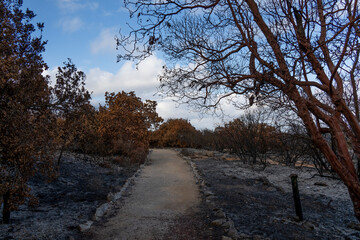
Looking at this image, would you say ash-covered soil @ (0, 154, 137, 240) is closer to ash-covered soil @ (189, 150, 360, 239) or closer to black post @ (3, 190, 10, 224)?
black post @ (3, 190, 10, 224)

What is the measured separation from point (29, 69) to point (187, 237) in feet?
15.6

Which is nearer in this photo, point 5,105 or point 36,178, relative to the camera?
point 5,105

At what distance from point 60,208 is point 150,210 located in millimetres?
2327

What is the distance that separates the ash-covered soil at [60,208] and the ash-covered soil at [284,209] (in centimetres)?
348

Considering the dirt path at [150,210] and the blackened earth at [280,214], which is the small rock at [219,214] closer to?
the blackened earth at [280,214]

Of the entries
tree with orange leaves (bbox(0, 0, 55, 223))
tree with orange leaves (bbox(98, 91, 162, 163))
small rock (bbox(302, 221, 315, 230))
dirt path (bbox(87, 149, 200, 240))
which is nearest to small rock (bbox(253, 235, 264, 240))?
small rock (bbox(302, 221, 315, 230))

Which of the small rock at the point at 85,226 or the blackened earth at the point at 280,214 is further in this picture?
the blackened earth at the point at 280,214

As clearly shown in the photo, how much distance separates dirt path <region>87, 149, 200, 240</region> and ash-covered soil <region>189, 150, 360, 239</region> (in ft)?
3.45

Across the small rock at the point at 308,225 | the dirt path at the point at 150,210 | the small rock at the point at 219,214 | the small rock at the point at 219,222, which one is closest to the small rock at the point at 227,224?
the small rock at the point at 219,222

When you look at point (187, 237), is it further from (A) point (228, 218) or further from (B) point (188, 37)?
(B) point (188, 37)

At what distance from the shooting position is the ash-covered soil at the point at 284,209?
202 inches

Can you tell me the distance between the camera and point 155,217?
231 inches

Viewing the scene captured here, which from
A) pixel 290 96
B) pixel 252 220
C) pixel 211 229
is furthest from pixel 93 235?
pixel 290 96

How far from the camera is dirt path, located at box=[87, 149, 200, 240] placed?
193 inches
